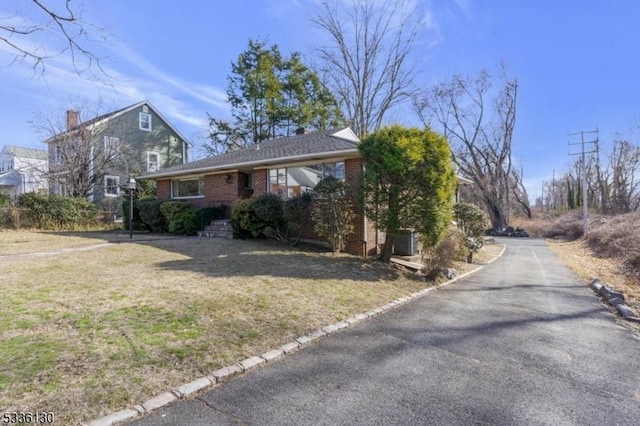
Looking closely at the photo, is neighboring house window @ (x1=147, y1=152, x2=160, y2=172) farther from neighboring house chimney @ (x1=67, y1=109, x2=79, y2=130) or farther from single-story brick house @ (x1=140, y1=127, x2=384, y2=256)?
single-story brick house @ (x1=140, y1=127, x2=384, y2=256)

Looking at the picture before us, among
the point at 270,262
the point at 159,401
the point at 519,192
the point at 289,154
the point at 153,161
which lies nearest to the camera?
the point at 159,401

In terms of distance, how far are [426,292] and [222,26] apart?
10.3m

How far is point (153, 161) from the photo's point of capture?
89.6 feet

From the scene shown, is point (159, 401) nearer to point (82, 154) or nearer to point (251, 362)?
point (251, 362)

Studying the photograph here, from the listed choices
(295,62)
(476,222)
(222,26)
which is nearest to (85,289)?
(222,26)

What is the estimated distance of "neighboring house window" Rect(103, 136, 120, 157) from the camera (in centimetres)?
2152

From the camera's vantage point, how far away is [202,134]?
3328 centimetres

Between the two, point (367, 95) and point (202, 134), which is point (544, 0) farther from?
point (202, 134)

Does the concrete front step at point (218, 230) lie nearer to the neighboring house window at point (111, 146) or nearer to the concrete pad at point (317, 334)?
the concrete pad at point (317, 334)

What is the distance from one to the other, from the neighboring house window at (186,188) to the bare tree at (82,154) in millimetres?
6593

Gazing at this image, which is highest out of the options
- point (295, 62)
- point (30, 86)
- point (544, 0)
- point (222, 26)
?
point (295, 62)

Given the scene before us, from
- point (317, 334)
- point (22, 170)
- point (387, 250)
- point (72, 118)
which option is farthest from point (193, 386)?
point (22, 170)

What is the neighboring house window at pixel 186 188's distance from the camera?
17.3 metres

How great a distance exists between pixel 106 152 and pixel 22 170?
28.0 feet
